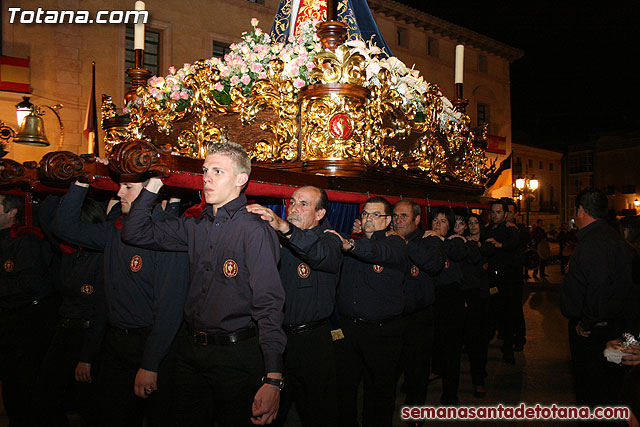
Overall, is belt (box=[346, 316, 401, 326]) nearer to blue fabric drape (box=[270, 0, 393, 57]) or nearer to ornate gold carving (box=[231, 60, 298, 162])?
ornate gold carving (box=[231, 60, 298, 162])

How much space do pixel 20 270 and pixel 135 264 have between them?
165 cm

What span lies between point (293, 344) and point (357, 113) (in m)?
2.09

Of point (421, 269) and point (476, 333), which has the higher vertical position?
point (421, 269)

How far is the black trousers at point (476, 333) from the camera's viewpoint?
18.7ft

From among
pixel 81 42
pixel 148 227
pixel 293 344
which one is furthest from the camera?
pixel 81 42

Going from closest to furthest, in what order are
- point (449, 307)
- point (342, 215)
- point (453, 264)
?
point (342, 215), point (449, 307), point (453, 264)

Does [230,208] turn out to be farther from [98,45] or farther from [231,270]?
[98,45]

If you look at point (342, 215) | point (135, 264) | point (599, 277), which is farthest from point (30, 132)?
point (599, 277)

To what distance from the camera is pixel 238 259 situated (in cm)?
255

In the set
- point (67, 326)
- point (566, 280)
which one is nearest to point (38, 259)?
point (67, 326)

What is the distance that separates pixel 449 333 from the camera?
17.7 ft

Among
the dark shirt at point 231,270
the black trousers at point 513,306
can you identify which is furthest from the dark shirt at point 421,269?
the black trousers at point 513,306

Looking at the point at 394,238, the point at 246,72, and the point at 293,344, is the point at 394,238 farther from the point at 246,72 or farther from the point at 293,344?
the point at 246,72

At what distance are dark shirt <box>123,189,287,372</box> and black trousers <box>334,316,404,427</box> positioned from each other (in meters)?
1.59
